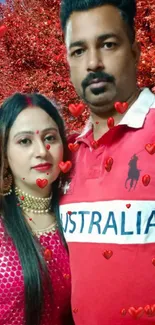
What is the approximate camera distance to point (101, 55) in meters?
1.65

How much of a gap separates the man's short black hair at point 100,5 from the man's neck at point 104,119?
6.8 inches

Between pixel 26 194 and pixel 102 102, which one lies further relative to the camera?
pixel 26 194

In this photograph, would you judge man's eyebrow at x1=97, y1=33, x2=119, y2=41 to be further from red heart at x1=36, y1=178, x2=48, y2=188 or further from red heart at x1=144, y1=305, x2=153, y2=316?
red heart at x1=144, y1=305, x2=153, y2=316

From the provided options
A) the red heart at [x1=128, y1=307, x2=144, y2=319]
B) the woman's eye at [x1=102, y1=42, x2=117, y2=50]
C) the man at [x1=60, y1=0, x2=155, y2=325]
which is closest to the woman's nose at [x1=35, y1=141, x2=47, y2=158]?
the man at [x1=60, y1=0, x2=155, y2=325]

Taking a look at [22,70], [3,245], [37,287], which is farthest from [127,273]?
[22,70]

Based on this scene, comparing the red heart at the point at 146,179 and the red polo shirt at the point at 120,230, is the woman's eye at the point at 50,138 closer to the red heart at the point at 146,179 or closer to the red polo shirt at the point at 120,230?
the red polo shirt at the point at 120,230

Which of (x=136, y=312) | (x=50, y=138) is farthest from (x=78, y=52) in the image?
(x=136, y=312)

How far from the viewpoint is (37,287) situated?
1.74 metres

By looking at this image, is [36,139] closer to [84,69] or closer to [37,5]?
[84,69]

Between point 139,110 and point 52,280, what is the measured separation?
1.91ft

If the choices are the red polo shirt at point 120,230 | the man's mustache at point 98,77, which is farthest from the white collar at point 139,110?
the man's mustache at point 98,77

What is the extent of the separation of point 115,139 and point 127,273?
381 mm

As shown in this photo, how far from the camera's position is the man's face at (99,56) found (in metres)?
1.64

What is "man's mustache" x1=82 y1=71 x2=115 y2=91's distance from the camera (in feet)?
5.33
